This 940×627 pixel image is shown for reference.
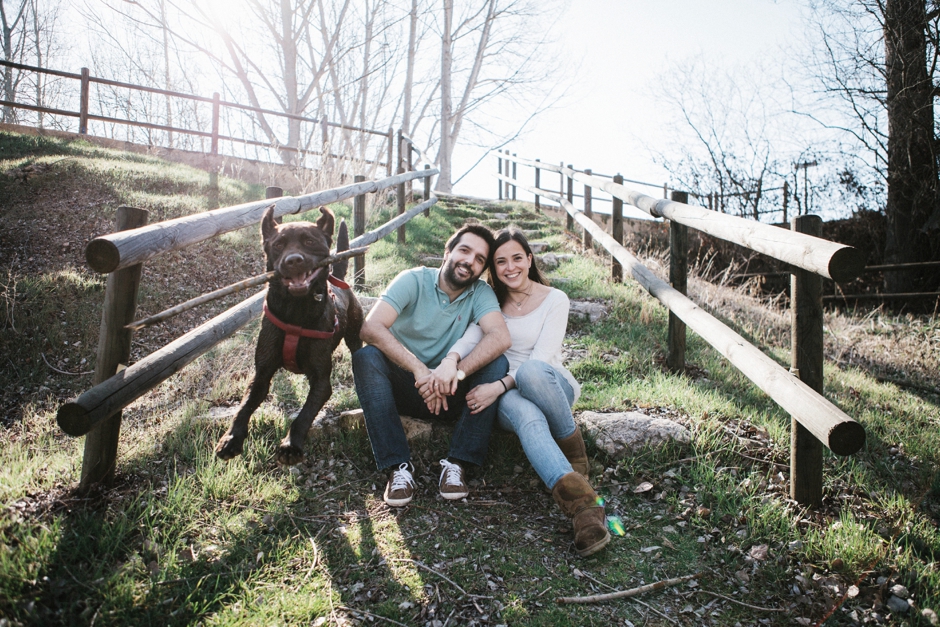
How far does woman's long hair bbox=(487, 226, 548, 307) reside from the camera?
312 centimetres

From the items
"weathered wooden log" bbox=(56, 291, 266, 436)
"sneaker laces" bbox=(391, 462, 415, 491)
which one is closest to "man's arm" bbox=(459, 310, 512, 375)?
"sneaker laces" bbox=(391, 462, 415, 491)

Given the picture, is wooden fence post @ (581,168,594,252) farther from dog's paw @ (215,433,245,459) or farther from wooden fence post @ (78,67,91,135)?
wooden fence post @ (78,67,91,135)

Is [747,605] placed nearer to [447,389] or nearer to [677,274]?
[447,389]

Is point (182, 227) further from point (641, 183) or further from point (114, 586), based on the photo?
point (641, 183)

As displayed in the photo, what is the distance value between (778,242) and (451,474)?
6.15ft

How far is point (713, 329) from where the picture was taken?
9.18ft

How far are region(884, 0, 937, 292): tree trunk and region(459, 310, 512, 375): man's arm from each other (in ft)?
28.4

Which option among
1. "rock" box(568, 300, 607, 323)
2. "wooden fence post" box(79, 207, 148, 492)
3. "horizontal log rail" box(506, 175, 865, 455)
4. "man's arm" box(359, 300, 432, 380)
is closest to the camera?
"horizontal log rail" box(506, 175, 865, 455)

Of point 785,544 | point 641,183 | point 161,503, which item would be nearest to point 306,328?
point 161,503

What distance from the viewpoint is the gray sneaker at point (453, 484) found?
2.58 meters

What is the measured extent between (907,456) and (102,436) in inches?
161

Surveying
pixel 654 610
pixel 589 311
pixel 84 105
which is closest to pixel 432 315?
pixel 654 610

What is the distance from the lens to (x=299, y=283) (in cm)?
219

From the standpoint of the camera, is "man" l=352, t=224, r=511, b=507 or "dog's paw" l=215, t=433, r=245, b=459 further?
"man" l=352, t=224, r=511, b=507
